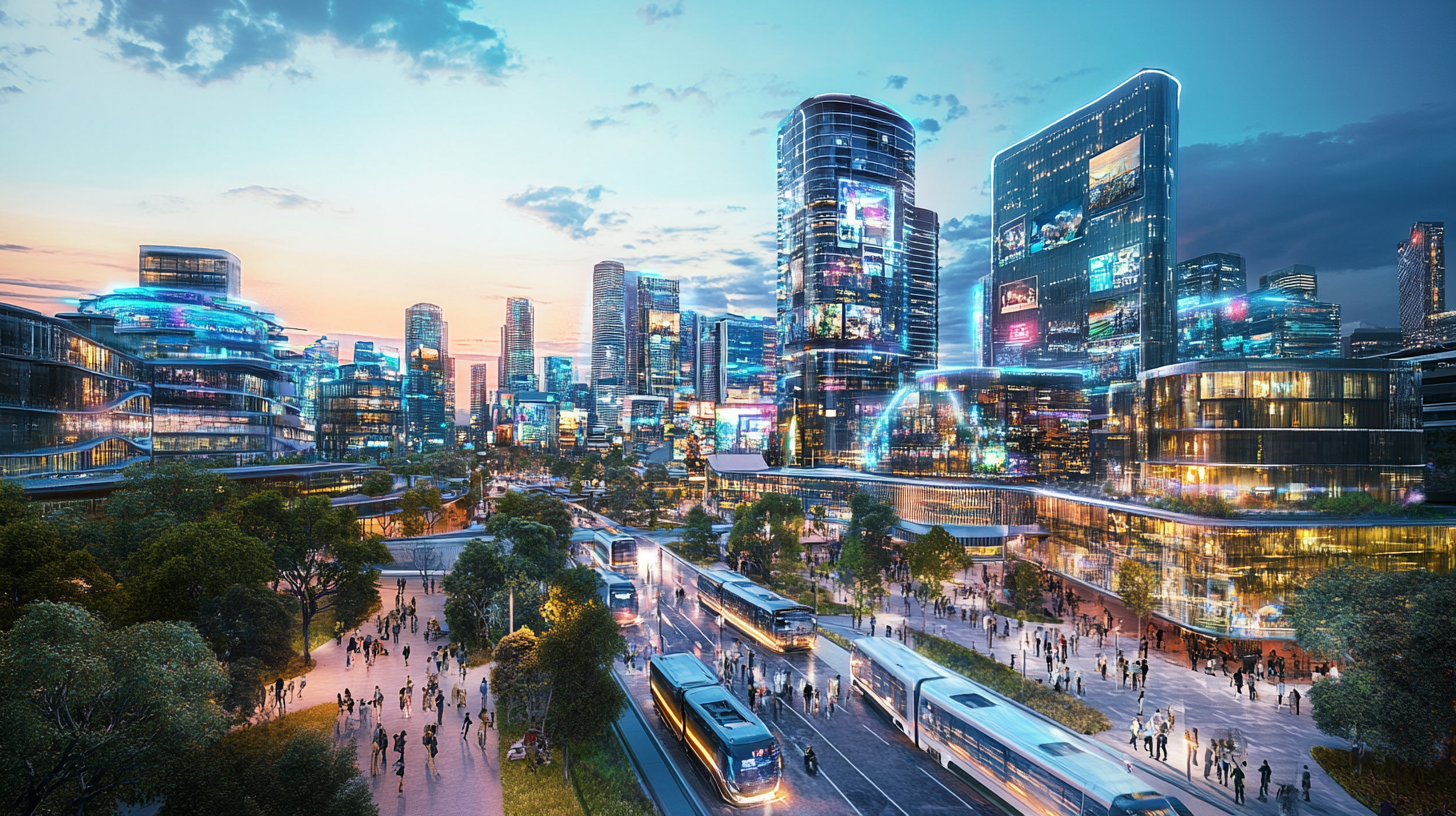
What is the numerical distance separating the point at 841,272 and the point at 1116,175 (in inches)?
2437

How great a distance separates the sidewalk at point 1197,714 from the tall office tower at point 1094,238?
377 ft

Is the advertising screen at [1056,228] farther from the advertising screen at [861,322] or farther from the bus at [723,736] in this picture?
the bus at [723,736]

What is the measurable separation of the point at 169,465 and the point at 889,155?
532 feet

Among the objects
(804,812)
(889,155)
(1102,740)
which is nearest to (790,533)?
(1102,740)

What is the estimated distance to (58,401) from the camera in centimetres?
6391

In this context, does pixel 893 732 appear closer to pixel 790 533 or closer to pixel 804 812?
pixel 804 812

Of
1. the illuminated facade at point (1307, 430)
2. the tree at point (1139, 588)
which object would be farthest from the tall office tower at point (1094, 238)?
the tree at point (1139, 588)

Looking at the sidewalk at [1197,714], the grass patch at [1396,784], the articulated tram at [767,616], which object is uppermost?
the articulated tram at [767,616]

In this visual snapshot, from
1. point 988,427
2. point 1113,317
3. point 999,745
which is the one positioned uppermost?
point 1113,317

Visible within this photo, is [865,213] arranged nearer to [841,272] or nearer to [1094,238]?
[841,272]

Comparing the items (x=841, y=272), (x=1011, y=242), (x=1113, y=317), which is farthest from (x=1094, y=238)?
(x=841, y=272)

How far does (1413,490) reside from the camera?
50750mm

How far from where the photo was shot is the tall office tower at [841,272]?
16588 cm

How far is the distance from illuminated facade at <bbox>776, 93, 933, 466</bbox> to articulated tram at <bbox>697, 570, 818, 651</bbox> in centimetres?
11797
